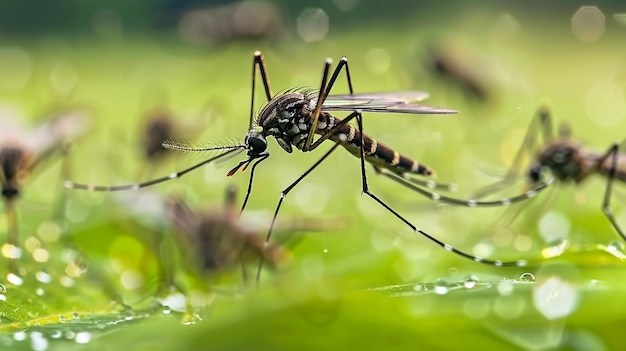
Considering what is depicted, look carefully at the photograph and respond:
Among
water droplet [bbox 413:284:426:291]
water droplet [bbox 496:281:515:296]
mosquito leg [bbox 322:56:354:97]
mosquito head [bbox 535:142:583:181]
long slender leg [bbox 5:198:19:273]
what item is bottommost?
long slender leg [bbox 5:198:19:273]

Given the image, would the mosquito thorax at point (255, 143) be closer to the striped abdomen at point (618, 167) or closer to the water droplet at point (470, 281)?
the water droplet at point (470, 281)

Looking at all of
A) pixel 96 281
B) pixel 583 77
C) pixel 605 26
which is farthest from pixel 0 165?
pixel 605 26

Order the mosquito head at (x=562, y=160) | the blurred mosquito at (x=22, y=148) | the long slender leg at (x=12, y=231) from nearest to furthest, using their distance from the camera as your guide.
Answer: the long slender leg at (x=12, y=231) → the blurred mosquito at (x=22, y=148) → the mosquito head at (x=562, y=160)

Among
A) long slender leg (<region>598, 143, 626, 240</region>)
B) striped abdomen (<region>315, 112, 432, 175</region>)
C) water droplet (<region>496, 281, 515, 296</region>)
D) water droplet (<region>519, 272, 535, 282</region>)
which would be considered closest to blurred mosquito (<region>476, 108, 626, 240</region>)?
long slender leg (<region>598, 143, 626, 240</region>)

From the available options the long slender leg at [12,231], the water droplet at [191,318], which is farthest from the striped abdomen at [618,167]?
the long slender leg at [12,231]

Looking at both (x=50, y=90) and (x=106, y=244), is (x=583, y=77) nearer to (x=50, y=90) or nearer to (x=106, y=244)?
(x=50, y=90)

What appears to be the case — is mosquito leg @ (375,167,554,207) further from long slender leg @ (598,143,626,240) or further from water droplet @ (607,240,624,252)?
water droplet @ (607,240,624,252)
